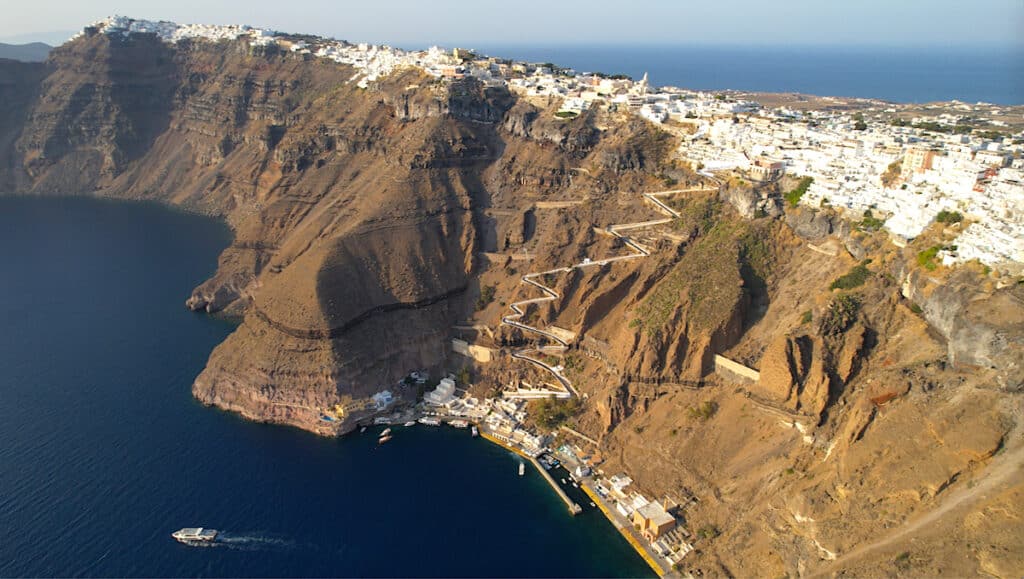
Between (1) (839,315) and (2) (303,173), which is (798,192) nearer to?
(1) (839,315)

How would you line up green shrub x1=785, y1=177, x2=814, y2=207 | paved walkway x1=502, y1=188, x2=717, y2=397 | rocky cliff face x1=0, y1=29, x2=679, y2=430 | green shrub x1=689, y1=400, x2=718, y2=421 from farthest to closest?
paved walkway x1=502, y1=188, x2=717, y2=397, rocky cliff face x1=0, y1=29, x2=679, y2=430, green shrub x1=785, y1=177, x2=814, y2=207, green shrub x1=689, y1=400, x2=718, y2=421

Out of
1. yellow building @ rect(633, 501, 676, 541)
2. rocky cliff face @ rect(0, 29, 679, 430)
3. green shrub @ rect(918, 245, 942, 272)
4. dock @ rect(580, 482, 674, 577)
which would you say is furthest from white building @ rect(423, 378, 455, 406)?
green shrub @ rect(918, 245, 942, 272)

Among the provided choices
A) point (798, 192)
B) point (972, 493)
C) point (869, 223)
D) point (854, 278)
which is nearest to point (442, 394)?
point (854, 278)

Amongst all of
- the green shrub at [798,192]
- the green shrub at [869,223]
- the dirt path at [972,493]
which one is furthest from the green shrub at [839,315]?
the green shrub at [798,192]

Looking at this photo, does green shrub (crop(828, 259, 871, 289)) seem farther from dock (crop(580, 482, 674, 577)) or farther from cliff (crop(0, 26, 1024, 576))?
dock (crop(580, 482, 674, 577))

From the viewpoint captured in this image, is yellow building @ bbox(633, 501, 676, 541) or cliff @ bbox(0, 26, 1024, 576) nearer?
cliff @ bbox(0, 26, 1024, 576)

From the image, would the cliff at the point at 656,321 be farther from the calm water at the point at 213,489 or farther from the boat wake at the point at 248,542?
the boat wake at the point at 248,542
